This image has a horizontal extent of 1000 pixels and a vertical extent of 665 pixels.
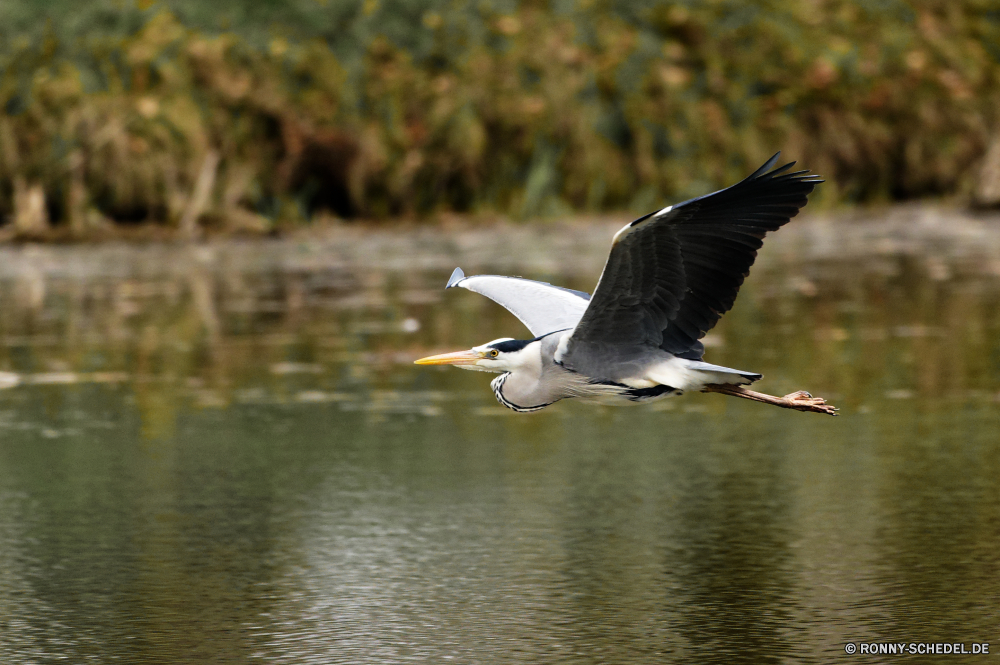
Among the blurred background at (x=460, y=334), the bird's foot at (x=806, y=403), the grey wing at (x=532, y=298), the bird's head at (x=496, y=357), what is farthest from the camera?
the grey wing at (x=532, y=298)

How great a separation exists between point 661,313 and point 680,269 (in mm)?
221

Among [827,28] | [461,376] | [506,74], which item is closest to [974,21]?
[827,28]

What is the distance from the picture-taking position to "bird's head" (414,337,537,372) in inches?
265

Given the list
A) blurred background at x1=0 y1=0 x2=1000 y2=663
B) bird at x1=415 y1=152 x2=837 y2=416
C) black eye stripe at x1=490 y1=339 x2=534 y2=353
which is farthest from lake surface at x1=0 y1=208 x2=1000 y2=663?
black eye stripe at x1=490 y1=339 x2=534 y2=353

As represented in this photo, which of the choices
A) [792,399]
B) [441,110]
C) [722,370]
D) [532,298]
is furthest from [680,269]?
[441,110]

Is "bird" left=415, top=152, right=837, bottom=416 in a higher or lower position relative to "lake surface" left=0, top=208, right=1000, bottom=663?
higher

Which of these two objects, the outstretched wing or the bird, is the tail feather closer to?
the bird

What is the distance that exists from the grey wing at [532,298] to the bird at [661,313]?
1.36 feet

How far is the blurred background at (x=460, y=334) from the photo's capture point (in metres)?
6.84

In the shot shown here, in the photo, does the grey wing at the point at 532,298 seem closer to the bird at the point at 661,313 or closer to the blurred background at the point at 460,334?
the bird at the point at 661,313

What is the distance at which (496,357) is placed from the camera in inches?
267

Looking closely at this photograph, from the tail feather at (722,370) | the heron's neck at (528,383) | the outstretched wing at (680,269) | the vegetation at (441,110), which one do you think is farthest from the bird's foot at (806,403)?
the vegetation at (441,110)

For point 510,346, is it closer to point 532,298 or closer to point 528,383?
point 528,383

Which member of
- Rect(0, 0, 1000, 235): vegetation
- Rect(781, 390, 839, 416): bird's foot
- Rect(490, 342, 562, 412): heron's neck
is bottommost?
Rect(781, 390, 839, 416): bird's foot
